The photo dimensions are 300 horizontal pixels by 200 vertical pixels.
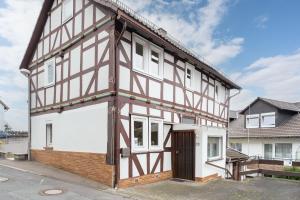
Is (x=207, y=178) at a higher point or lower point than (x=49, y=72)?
lower

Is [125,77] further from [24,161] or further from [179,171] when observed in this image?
[24,161]

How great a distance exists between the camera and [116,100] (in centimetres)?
1077

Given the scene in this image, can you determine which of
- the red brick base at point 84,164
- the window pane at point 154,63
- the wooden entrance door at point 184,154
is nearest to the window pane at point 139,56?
the window pane at point 154,63

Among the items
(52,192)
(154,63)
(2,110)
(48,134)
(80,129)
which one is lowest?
(52,192)

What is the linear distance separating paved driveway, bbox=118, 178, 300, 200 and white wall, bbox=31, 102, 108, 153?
248cm

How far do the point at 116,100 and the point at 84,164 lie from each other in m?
3.34

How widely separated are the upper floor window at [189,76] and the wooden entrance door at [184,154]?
3.32 meters

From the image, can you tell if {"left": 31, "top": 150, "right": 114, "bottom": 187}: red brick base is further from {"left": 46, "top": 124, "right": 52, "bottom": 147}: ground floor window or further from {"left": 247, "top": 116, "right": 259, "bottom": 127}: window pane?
{"left": 247, "top": 116, "right": 259, "bottom": 127}: window pane

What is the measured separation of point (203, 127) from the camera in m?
12.7

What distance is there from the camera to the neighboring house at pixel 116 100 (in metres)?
11.0

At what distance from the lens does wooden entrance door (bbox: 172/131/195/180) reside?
42.3ft

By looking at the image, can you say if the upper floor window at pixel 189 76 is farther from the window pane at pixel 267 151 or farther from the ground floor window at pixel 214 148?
the window pane at pixel 267 151

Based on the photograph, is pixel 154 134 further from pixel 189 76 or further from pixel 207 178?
pixel 189 76

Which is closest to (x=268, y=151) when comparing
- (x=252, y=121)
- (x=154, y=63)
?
(x=252, y=121)
